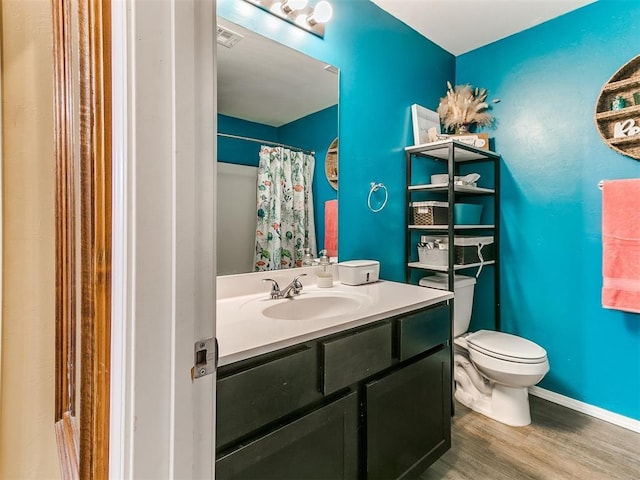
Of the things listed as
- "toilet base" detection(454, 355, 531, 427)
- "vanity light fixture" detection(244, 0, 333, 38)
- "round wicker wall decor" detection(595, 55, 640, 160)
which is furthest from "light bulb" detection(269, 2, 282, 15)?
"toilet base" detection(454, 355, 531, 427)

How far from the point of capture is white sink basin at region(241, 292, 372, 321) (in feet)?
4.40

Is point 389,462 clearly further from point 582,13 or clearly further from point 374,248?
point 582,13

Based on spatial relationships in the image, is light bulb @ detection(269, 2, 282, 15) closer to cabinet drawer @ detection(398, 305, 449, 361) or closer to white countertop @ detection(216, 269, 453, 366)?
white countertop @ detection(216, 269, 453, 366)

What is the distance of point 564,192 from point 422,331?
148cm

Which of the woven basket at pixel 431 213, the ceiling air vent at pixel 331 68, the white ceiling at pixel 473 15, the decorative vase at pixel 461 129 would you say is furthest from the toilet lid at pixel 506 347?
the white ceiling at pixel 473 15

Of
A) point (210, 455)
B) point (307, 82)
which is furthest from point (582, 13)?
point (210, 455)

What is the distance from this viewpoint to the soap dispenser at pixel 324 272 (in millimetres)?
1671

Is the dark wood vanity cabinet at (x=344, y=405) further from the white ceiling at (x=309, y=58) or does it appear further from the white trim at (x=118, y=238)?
the white ceiling at (x=309, y=58)

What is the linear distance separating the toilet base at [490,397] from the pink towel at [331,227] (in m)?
1.12

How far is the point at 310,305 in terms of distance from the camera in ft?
4.85

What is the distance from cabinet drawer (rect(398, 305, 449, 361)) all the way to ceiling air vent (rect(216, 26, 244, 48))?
1.33 metres

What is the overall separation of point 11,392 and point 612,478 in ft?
7.43

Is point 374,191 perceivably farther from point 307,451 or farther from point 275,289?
A: point 307,451

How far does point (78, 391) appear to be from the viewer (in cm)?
57
